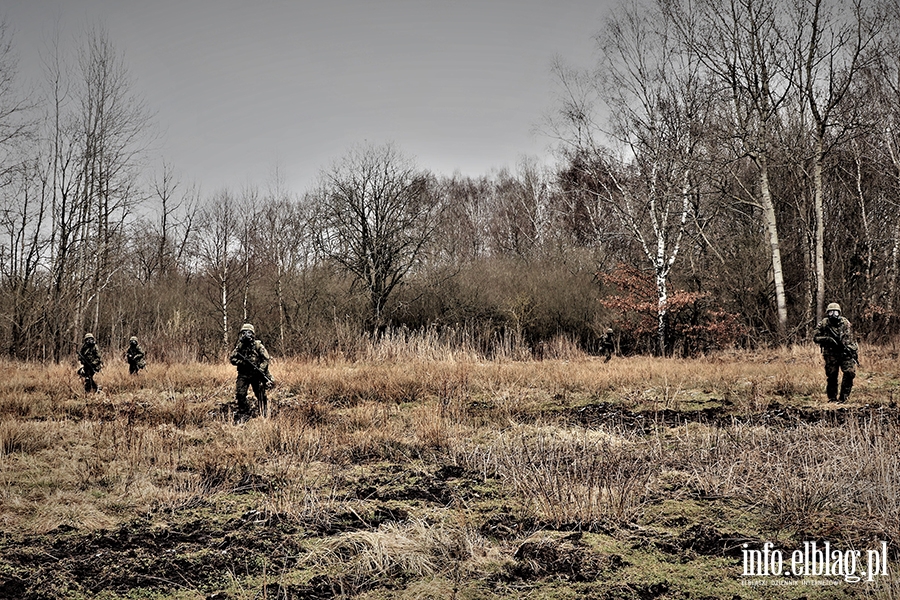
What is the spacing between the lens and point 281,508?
5.32 metres

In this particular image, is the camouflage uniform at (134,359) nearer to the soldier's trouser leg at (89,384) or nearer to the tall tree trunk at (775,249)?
the soldier's trouser leg at (89,384)

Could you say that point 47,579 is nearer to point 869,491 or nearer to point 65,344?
point 869,491

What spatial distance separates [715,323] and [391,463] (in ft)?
50.5

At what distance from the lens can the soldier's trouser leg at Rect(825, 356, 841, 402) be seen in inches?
372

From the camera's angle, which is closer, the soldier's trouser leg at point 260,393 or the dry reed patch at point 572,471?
the dry reed patch at point 572,471

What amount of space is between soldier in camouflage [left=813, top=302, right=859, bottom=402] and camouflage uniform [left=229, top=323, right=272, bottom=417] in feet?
29.4

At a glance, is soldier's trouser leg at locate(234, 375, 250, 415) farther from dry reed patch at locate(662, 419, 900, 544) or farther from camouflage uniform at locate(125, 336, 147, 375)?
dry reed patch at locate(662, 419, 900, 544)

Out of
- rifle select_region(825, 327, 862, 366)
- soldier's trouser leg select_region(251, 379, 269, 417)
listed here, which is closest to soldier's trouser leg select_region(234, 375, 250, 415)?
soldier's trouser leg select_region(251, 379, 269, 417)

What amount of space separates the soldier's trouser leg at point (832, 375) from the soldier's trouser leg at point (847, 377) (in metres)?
0.11

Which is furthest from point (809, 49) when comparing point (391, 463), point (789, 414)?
point (391, 463)

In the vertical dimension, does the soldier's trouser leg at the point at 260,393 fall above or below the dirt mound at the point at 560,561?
above

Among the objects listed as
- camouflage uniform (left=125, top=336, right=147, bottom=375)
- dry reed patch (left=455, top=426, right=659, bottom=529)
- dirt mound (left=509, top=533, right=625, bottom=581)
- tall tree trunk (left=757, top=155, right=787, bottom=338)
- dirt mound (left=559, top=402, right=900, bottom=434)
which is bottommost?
dirt mound (left=509, top=533, right=625, bottom=581)

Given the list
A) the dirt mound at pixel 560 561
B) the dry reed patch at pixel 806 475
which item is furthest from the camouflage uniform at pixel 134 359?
the dirt mound at pixel 560 561

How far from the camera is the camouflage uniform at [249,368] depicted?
9734 mm
